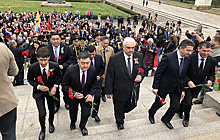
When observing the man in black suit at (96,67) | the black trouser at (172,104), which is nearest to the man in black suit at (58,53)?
the man in black suit at (96,67)

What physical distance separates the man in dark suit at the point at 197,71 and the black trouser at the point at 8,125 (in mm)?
3500

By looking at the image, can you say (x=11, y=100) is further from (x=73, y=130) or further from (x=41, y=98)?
(x=73, y=130)

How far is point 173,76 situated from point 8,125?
323 centimetres

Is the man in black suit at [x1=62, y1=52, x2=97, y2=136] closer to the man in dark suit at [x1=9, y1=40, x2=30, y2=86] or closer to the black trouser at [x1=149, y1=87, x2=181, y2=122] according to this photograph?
the black trouser at [x1=149, y1=87, x2=181, y2=122]

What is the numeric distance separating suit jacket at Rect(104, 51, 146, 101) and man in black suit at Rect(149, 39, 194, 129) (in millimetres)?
476

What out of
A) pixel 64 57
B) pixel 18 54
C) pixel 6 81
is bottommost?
pixel 18 54

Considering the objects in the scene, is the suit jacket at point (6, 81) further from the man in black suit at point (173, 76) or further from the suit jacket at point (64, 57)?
the man in black suit at point (173, 76)

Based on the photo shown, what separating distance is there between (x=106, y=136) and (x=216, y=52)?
401cm

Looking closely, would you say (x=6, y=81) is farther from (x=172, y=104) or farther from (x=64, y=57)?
(x=172, y=104)

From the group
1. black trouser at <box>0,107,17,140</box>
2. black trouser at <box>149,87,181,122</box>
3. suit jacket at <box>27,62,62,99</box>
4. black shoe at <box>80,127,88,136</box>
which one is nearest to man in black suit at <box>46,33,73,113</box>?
suit jacket at <box>27,62,62,99</box>

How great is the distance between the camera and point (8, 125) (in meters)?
2.68

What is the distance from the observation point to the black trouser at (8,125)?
2.62m

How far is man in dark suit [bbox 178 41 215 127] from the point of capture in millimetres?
3990

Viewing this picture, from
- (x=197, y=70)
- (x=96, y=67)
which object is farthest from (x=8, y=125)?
(x=197, y=70)
